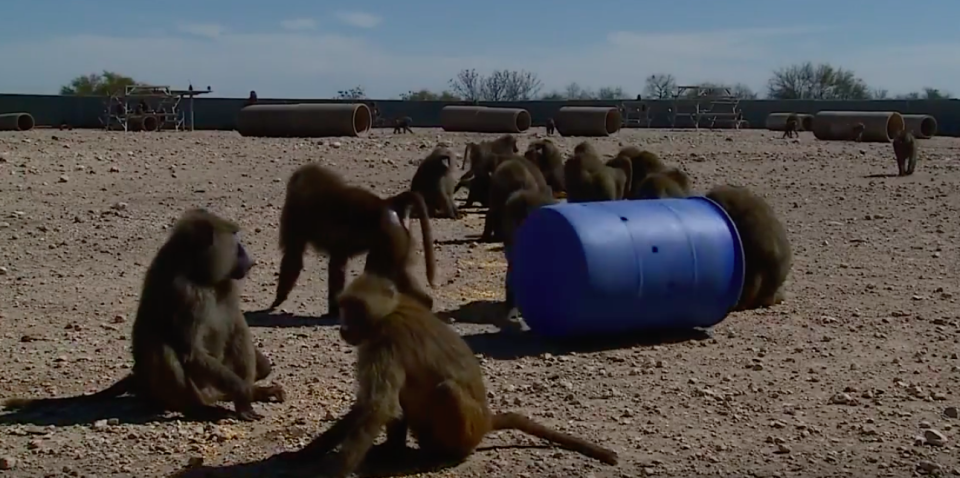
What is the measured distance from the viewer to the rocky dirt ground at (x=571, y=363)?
566 cm

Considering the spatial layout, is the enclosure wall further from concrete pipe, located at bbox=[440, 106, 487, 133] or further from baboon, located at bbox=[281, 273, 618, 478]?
baboon, located at bbox=[281, 273, 618, 478]

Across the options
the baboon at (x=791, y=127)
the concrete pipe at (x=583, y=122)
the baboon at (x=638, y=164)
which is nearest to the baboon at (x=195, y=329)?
the baboon at (x=638, y=164)

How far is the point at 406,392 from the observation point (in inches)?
208

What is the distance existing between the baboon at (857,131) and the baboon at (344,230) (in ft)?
86.5

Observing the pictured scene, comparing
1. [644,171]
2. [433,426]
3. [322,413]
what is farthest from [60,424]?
[644,171]

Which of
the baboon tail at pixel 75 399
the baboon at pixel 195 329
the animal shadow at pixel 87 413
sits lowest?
the animal shadow at pixel 87 413

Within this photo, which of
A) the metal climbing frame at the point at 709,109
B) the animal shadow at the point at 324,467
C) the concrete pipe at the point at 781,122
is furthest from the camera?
the metal climbing frame at the point at 709,109

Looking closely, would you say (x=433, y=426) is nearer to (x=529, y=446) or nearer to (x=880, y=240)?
(x=529, y=446)

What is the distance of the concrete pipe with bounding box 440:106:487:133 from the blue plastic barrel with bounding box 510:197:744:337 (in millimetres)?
27432

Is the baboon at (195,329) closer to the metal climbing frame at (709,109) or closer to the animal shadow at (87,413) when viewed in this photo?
the animal shadow at (87,413)

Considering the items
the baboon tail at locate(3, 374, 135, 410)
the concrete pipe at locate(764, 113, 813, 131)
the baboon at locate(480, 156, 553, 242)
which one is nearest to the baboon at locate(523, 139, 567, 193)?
the baboon at locate(480, 156, 553, 242)

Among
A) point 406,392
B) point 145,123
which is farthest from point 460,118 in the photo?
point 406,392

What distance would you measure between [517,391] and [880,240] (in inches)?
284

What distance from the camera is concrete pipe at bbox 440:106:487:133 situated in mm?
35719
